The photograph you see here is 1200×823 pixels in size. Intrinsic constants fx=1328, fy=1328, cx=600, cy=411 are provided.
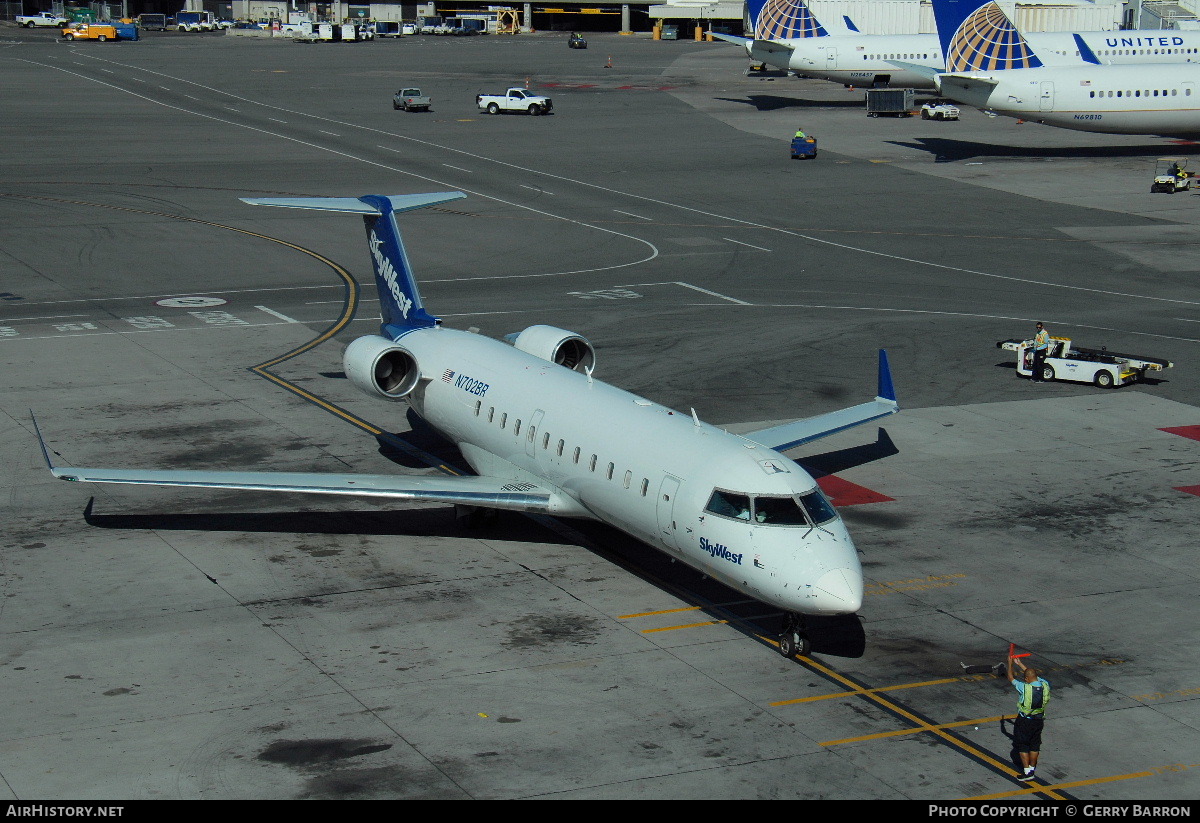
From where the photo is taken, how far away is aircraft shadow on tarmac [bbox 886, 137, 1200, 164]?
86.1 metres

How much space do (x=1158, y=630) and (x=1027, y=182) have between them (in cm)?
5777

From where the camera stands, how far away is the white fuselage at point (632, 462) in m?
22.1

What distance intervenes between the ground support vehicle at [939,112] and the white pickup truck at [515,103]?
2969 cm

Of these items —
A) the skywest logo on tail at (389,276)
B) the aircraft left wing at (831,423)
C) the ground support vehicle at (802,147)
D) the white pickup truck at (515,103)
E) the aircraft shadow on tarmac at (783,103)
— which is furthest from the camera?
the aircraft shadow on tarmac at (783,103)

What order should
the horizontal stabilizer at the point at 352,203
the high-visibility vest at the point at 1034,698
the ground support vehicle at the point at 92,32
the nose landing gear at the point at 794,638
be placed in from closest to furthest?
1. the high-visibility vest at the point at 1034,698
2. the nose landing gear at the point at 794,638
3. the horizontal stabilizer at the point at 352,203
4. the ground support vehicle at the point at 92,32

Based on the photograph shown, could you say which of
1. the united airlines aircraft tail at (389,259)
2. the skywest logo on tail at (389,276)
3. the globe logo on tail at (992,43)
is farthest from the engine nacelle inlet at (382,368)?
the globe logo on tail at (992,43)

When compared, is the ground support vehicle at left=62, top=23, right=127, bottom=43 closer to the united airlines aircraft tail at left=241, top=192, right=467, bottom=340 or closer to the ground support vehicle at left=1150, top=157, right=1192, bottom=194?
the ground support vehicle at left=1150, top=157, right=1192, bottom=194

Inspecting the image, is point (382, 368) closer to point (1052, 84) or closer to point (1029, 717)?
point (1029, 717)

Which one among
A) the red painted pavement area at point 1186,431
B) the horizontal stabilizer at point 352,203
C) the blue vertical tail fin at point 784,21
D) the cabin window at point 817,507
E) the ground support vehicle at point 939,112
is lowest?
the red painted pavement area at point 1186,431

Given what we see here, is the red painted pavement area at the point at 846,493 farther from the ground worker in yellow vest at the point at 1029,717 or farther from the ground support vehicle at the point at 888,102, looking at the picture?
the ground support vehicle at the point at 888,102

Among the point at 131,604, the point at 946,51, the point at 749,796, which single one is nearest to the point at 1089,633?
the point at 749,796

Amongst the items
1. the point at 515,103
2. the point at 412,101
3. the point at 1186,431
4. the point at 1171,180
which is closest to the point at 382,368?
the point at 1186,431

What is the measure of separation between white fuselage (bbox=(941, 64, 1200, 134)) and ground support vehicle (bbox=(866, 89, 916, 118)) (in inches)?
751

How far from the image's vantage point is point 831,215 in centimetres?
6825
